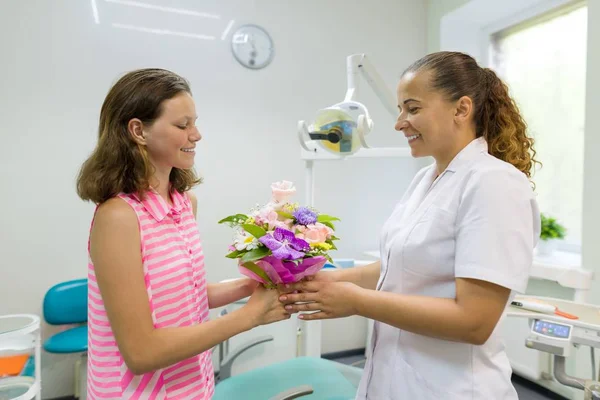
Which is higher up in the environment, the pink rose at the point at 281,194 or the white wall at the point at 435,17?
the white wall at the point at 435,17

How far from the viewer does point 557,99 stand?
296cm

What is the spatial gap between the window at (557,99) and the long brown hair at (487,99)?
2.10 meters

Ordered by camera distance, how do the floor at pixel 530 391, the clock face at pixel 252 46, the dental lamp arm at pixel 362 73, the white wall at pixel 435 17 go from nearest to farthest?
the dental lamp arm at pixel 362 73 → the floor at pixel 530 391 → the clock face at pixel 252 46 → the white wall at pixel 435 17

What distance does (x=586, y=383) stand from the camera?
4.80ft

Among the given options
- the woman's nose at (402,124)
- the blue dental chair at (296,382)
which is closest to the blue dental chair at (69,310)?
→ the blue dental chair at (296,382)

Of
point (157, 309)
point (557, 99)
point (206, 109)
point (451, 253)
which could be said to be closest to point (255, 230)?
point (157, 309)

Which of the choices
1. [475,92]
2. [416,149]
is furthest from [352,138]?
[475,92]

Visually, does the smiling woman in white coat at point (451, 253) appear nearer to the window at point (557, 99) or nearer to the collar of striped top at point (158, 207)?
the collar of striped top at point (158, 207)

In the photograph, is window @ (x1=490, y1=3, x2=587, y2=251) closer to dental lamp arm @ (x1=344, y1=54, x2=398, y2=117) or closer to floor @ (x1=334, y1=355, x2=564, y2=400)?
floor @ (x1=334, y1=355, x2=564, y2=400)

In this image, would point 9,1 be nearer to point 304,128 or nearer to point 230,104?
point 230,104

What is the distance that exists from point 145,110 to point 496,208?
32.0 inches

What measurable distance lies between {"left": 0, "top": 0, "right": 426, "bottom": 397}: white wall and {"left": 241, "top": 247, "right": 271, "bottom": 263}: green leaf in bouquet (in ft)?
6.42

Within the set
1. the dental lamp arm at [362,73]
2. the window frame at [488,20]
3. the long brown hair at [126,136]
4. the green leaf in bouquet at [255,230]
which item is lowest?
the green leaf in bouquet at [255,230]

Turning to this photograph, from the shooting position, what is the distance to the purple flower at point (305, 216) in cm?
100
